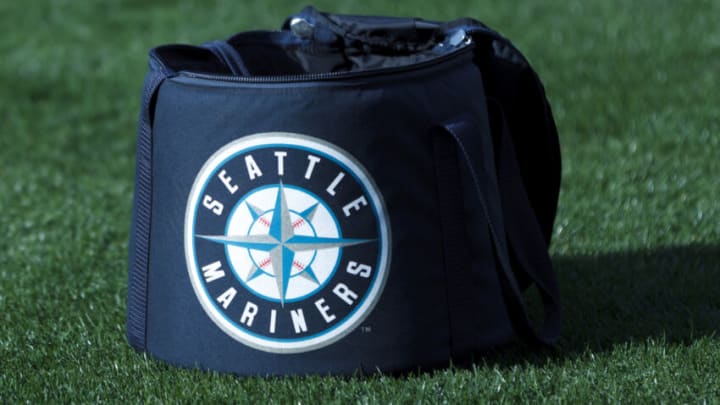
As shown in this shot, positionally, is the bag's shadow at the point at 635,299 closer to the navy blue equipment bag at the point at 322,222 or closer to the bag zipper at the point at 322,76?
the navy blue equipment bag at the point at 322,222

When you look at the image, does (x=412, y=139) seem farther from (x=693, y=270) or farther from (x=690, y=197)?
(x=690, y=197)

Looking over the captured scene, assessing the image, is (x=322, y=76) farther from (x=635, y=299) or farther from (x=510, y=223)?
Result: (x=635, y=299)

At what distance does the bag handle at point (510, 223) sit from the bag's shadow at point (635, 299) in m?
0.11

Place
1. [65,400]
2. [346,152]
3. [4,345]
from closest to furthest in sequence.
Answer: [346,152] < [65,400] < [4,345]

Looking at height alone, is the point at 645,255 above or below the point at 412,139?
below

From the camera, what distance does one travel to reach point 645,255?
14.2 ft

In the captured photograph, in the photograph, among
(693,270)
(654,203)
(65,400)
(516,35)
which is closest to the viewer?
(65,400)

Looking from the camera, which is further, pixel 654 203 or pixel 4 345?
pixel 654 203

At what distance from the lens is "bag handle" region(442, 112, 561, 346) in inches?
124

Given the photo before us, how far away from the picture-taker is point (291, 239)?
9.92 ft

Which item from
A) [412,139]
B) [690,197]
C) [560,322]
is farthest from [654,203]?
[412,139]

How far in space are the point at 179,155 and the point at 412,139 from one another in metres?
0.63

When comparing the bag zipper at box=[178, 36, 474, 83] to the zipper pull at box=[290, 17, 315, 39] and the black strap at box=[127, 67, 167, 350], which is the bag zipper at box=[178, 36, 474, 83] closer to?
the black strap at box=[127, 67, 167, 350]

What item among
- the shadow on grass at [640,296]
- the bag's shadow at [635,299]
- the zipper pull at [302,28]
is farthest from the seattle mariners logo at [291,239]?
the zipper pull at [302,28]
